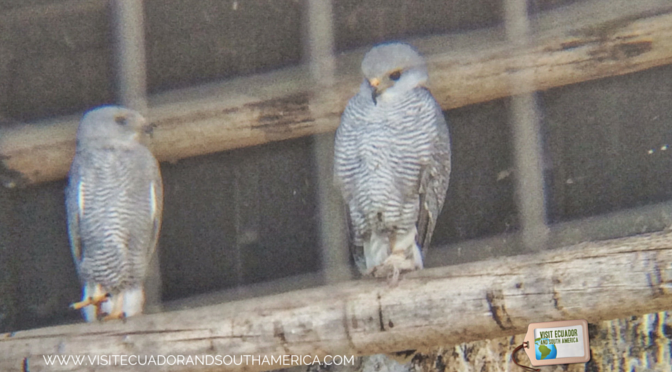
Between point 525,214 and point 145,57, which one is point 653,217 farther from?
point 145,57

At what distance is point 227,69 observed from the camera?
346 cm

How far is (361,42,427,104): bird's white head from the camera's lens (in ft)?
9.70

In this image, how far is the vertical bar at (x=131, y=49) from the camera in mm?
3434

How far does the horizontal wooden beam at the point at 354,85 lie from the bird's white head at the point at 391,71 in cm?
17

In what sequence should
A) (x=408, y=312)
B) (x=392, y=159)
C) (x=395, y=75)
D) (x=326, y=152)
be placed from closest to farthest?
(x=408, y=312), (x=392, y=159), (x=395, y=75), (x=326, y=152)

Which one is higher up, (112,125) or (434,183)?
(112,125)

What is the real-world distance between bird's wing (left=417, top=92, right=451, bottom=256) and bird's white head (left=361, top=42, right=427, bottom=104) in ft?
0.40

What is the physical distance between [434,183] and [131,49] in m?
1.37

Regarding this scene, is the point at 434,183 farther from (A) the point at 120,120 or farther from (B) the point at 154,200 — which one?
(A) the point at 120,120

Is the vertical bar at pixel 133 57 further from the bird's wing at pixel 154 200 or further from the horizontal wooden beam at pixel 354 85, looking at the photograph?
the bird's wing at pixel 154 200

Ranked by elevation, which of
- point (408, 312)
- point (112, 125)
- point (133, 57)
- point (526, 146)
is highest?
point (133, 57)

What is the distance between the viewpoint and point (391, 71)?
9.78 feet

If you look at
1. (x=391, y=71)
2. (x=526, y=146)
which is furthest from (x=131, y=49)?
(x=526, y=146)

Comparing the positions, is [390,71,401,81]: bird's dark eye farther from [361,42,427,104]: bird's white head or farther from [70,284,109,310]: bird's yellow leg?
[70,284,109,310]: bird's yellow leg
